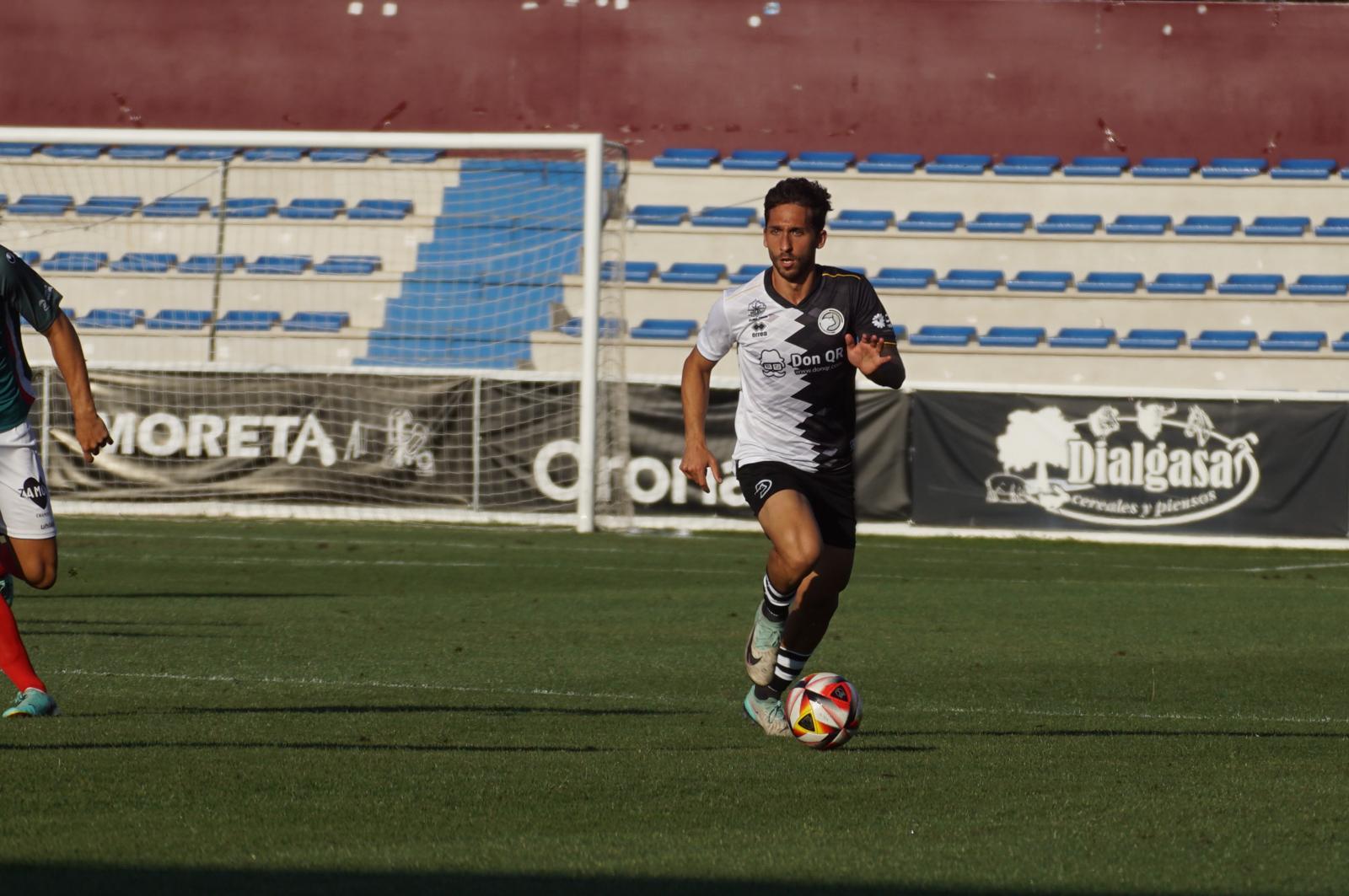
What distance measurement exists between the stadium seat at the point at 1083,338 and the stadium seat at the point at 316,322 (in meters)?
9.79

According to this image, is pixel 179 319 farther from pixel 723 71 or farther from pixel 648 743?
pixel 648 743

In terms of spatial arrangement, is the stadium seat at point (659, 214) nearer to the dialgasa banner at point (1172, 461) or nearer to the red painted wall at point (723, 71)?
the red painted wall at point (723, 71)

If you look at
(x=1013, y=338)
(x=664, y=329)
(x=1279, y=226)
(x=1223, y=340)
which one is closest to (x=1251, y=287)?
(x=1223, y=340)

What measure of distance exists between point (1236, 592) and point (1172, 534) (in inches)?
219

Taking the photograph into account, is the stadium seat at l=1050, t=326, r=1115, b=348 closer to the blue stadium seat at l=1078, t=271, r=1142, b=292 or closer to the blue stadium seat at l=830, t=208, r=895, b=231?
the blue stadium seat at l=1078, t=271, r=1142, b=292

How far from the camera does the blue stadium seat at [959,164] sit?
28047mm

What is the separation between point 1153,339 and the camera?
25.7 m

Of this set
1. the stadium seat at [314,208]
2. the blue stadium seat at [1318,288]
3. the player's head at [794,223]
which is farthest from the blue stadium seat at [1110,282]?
the player's head at [794,223]

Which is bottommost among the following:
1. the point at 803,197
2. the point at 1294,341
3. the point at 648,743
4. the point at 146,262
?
the point at 648,743

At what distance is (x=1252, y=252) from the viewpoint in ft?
88.3

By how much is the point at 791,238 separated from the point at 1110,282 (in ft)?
66.1

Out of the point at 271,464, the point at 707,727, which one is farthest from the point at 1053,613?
the point at 271,464

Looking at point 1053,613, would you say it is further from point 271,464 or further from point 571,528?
point 271,464

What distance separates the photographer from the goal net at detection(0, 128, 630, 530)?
20.6 m
